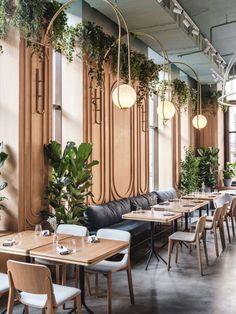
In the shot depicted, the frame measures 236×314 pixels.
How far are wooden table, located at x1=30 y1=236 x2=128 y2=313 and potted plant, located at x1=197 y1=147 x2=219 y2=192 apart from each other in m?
7.45

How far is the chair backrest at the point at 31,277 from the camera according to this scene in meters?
2.68

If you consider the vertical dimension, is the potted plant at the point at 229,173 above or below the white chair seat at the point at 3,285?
above

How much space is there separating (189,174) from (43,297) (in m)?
7.48

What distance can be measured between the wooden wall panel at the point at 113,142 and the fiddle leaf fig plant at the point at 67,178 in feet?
3.33

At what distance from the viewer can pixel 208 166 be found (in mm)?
10766

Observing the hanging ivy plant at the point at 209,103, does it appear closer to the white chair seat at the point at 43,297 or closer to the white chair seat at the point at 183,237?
the white chair seat at the point at 183,237

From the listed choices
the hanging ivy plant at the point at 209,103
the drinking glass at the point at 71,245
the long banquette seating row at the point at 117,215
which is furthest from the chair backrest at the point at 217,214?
the hanging ivy plant at the point at 209,103

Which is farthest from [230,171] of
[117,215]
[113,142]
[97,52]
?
[97,52]

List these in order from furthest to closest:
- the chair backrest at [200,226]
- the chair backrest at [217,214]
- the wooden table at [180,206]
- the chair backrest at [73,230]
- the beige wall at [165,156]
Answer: the beige wall at [165,156]
the wooden table at [180,206]
the chair backrest at [217,214]
the chair backrest at [200,226]
the chair backrest at [73,230]

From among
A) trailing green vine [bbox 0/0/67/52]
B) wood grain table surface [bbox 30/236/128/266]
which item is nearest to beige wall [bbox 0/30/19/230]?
trailing green vine [bbox 0/0/67/52]

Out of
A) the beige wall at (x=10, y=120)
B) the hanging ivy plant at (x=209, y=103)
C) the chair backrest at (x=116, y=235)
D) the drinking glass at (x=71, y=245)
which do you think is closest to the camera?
the drinking glass at (x=71, y=245)

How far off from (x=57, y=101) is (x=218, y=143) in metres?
7.00

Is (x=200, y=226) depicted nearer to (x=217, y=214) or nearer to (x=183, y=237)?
(x=183, y=237)

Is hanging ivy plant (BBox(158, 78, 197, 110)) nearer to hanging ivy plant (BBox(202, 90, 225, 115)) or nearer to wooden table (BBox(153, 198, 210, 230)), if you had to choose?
hanging ivy plant (BBox(202, 90, 225, 115))
